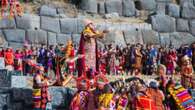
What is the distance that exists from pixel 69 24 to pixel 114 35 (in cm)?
177

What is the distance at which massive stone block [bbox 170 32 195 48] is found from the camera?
Result: 28.7 metres

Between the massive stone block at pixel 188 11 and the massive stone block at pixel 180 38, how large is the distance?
3.47 feet

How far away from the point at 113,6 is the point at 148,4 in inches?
70.3

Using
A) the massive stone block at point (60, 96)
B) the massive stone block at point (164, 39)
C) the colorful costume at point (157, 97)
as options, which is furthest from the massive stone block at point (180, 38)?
the massive stone block at point (60, 96)

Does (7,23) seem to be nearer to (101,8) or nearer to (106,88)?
(101,8)

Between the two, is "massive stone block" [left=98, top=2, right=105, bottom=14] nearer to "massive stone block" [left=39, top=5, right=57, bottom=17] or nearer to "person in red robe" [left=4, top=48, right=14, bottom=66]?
"massive stone block" [left=39, top=5, right=57, bottom=17]

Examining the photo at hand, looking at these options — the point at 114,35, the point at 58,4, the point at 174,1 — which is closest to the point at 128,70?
the point at 114,35

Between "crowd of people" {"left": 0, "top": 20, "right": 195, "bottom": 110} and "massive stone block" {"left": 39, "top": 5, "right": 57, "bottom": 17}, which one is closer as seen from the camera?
"crowd of people" {"left": 0, "top": 20, "right": 195, "bottom": 110}

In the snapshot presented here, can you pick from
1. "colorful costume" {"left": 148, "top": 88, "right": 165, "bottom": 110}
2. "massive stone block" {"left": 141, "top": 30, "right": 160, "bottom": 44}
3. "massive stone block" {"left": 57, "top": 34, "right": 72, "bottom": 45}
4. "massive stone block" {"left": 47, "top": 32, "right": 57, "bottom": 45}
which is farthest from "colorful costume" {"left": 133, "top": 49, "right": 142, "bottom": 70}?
"colorful costume" {"left": 148, "top": 88, "right": 165, "bottom": 110}

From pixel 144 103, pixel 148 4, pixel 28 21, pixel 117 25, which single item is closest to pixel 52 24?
pixel 28 21

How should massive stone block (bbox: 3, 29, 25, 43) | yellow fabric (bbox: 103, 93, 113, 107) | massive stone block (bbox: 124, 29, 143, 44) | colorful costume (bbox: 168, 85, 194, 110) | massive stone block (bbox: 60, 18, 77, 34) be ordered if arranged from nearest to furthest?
yellow fabric (bbox: 103, 93, 113, 107), colorful costume (bbox: 168, 85, 194, 110), massive stone block (bbox: 3, 29, 25, 43), massive stone block (bbox: 60, 18, 77, 34), massive stone block (bbox: 124, 29, 143, 44)

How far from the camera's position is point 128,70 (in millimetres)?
22578

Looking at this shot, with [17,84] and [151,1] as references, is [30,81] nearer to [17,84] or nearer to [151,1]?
[17,84]

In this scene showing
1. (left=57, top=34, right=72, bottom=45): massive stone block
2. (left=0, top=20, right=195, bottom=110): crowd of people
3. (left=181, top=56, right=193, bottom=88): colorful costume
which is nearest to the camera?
(left=0, top=20, right=195, bottom=110): crowd of people
